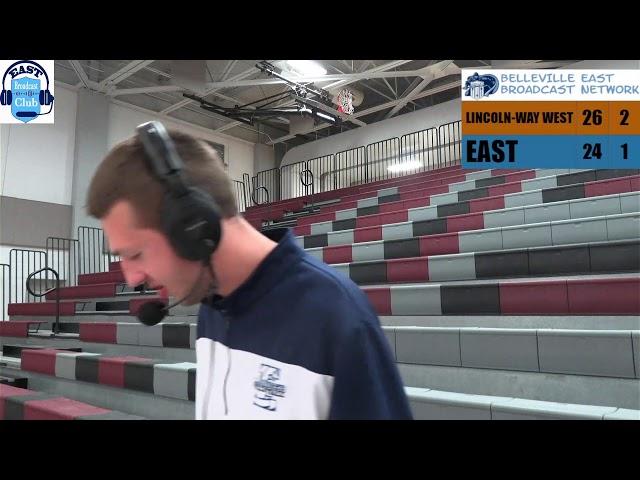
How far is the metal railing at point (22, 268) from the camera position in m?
5.65

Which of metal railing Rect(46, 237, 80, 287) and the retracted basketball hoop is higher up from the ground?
Result: the retracted basketball hoop

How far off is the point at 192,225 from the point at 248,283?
107 millimetres

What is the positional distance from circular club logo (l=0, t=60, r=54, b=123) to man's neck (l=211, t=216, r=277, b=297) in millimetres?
3685

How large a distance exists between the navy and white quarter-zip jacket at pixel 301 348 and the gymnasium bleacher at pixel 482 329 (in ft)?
0.44

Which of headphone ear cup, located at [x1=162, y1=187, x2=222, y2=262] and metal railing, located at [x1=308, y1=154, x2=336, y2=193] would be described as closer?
headphone ear cup, located at [x1=162, y1=187, x2=222, y2=262]

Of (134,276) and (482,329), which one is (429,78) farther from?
(134,276)

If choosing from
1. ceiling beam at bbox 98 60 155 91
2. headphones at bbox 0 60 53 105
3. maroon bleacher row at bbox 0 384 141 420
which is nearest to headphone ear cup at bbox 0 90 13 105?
headphones at bbox 0 60 53 105

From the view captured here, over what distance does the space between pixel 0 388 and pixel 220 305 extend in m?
1.96

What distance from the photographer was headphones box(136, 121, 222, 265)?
0.52 m
